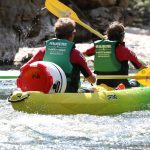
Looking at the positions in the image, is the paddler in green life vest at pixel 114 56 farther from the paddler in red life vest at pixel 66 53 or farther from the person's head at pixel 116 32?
the paddler in red life vest at pixel 66 53

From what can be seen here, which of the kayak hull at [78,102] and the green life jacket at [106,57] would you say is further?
the green life jacket at [106,57]

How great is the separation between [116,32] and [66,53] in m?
0.99

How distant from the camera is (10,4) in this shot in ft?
43.7

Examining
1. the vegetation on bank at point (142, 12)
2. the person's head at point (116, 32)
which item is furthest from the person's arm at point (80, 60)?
the vegetation on bank at point (142, 12)

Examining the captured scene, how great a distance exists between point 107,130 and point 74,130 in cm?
33

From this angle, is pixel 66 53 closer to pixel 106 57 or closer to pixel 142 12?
pixel 106 57

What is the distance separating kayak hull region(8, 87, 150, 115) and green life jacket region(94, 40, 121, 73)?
51cm

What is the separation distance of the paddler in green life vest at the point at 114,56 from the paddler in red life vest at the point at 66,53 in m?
0.73

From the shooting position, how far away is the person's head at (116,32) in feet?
22.2

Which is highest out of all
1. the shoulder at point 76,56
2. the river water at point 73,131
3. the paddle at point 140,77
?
the shoulder at point 76,56

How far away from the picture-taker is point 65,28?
6078 mm

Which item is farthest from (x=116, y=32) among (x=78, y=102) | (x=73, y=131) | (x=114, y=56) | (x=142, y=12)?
(x=142, y=12)

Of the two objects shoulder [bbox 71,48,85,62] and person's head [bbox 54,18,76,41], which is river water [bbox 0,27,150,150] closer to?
shoulder [bbox 71,48,85,62]

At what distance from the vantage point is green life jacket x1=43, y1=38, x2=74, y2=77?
6.08 m
